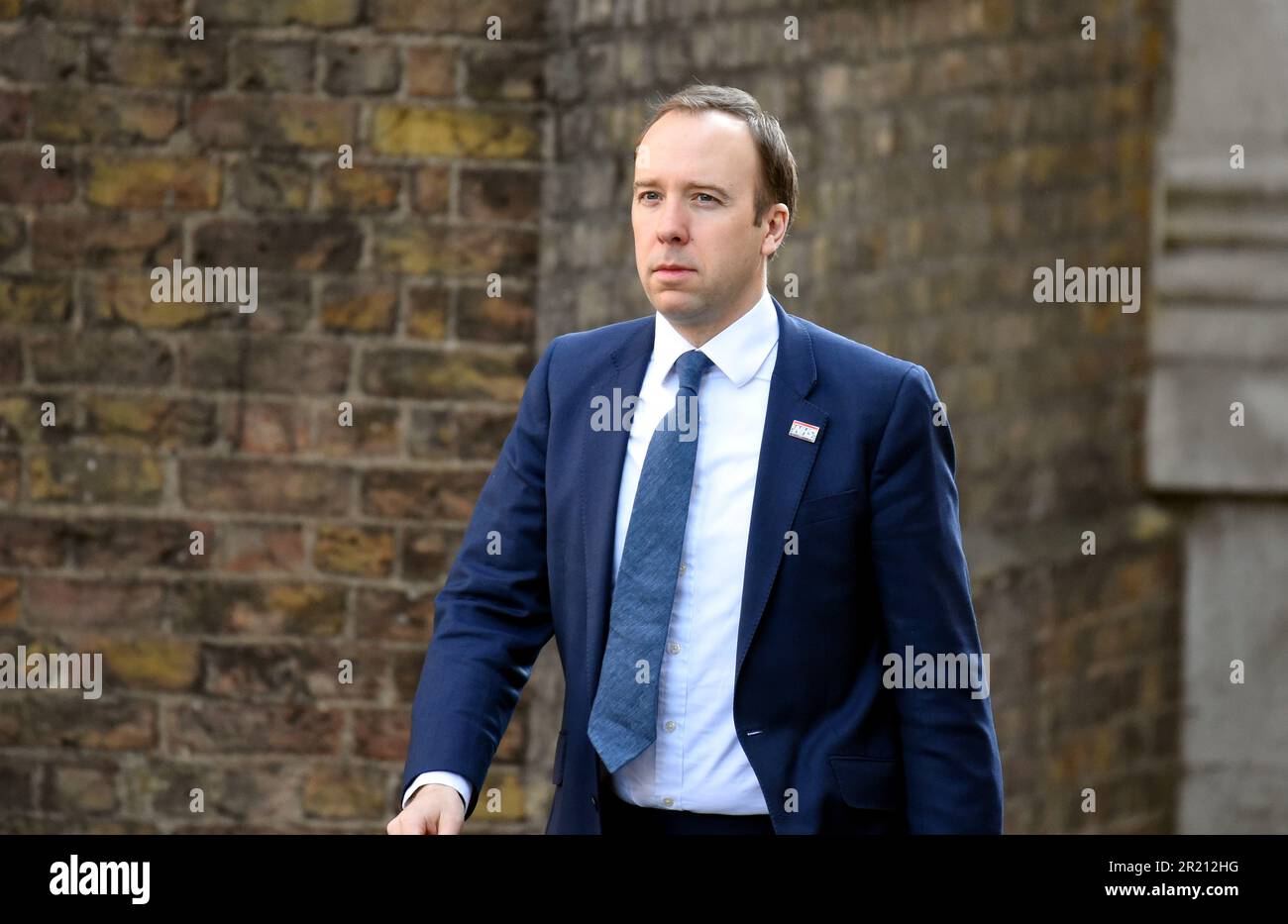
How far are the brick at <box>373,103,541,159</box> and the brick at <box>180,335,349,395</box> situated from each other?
55 centimetres

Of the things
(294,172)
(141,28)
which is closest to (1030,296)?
(294,172)

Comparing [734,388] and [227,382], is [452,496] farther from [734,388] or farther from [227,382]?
[734,388]

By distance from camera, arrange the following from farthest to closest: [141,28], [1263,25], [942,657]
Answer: [1263,25], [141,28], [942,657]

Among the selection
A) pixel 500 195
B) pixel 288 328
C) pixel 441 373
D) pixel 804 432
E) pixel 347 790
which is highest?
pixel 500 195

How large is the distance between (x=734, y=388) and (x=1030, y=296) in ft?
12.8

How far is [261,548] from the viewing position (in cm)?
491

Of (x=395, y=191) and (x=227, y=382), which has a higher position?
(x=395, y=191)

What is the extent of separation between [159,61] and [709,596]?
301 cm

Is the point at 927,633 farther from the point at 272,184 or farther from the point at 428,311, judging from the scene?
the point at 272,184

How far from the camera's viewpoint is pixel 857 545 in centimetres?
249

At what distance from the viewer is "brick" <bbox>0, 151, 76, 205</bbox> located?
193 inches

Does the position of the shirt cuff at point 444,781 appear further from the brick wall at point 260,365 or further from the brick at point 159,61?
the brick at point 159,61

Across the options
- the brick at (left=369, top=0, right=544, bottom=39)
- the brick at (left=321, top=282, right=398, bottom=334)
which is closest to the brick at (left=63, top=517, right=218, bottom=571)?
the brick at (left=321, top=282, right=398, bottom=334)

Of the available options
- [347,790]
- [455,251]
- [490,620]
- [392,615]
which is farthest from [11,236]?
[490,620]
